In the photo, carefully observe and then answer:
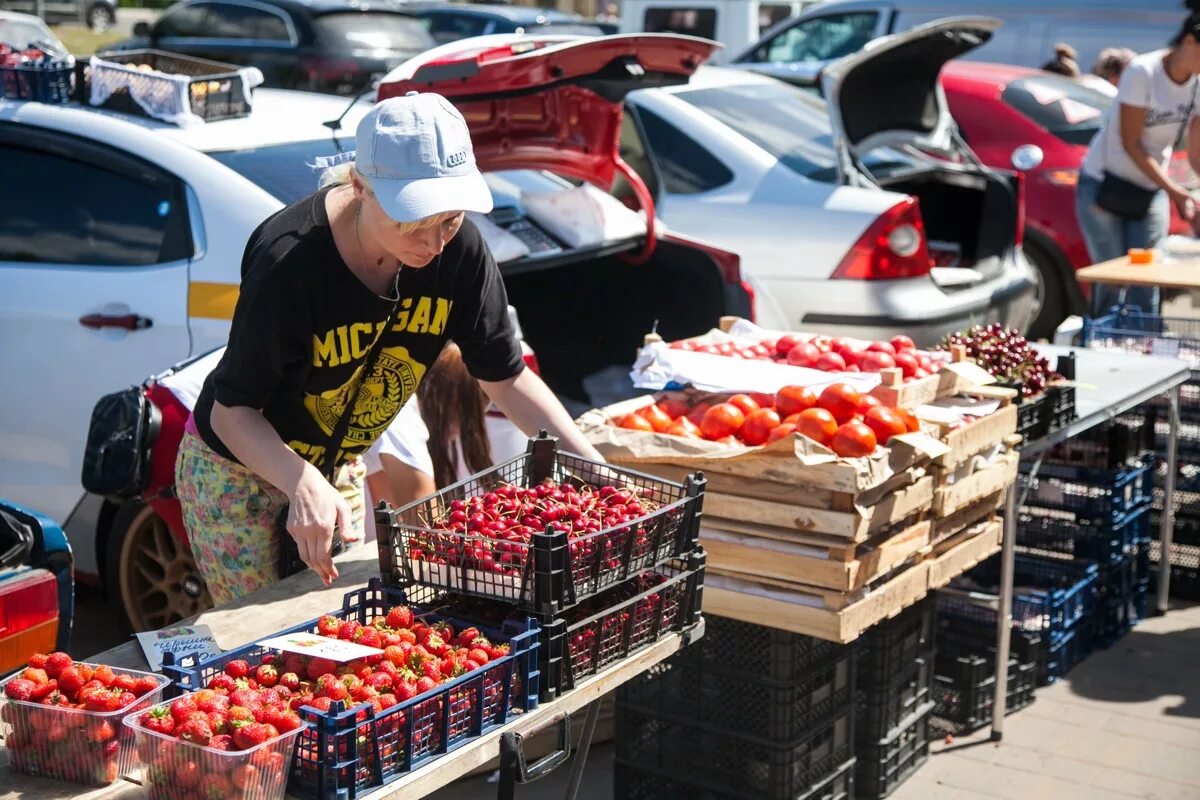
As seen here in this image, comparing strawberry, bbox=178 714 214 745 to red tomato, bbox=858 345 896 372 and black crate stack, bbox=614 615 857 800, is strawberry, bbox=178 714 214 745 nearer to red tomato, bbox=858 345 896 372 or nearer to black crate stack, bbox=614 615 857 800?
black crate stack, bbox=614 615 857 800

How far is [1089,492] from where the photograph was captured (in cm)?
602

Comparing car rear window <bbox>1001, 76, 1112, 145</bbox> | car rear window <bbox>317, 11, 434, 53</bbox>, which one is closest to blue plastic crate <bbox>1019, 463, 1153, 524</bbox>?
car rear window <bbox>1001, 76, 1112, 145</bbox>

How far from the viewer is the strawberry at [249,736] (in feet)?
7.52

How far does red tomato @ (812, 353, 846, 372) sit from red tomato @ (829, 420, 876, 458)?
28.5 inches

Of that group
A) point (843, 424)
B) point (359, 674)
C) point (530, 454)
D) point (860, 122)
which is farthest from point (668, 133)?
point (359, 674)

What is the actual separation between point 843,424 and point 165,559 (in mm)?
2221

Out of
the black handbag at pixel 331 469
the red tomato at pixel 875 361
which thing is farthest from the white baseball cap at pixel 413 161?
the red tomato at pixel 875 361

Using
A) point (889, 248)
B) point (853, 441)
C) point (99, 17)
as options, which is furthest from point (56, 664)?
point (99, 17)

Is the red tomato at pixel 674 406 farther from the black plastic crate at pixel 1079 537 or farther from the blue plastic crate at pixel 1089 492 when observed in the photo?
the black plastic crate at pixel 1079 537

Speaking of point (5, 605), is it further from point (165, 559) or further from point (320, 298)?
point (165, 559)

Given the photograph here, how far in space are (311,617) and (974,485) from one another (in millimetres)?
2268

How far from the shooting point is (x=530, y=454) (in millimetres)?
3340

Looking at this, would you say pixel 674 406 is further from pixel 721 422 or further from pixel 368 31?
pixel 368 31

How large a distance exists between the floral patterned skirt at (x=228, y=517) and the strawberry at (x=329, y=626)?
0.75 metres
